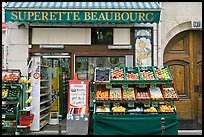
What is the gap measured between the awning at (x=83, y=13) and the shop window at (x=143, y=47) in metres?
0.97

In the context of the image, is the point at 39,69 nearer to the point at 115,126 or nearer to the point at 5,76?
the point at 5,76

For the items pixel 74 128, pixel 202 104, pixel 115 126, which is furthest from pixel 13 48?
pixel 202 104

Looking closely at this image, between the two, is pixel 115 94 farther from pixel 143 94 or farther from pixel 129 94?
Result: pixel 143 94

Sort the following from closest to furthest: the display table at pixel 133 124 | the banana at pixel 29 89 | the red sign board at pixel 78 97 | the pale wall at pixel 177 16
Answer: the display table at pixel 133 124
the red sign board at pixel 78 97
the banana at pixel 29 89
the pale wall at pixel 177 16

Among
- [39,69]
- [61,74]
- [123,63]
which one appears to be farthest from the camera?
[61,74]

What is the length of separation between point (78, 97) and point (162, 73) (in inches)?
99.9

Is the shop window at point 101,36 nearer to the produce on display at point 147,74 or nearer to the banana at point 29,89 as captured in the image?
the produce on display at point 147,74

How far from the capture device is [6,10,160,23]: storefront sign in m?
8.52

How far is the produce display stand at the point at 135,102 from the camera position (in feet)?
25.3

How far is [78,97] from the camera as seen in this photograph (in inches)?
333

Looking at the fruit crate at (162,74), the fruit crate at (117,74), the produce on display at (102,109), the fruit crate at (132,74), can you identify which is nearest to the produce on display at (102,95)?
the produce on display at (102,109)

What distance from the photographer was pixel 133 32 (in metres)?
9.59

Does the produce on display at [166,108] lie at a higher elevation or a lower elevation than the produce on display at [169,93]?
lower

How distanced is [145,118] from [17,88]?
13.0 ft
